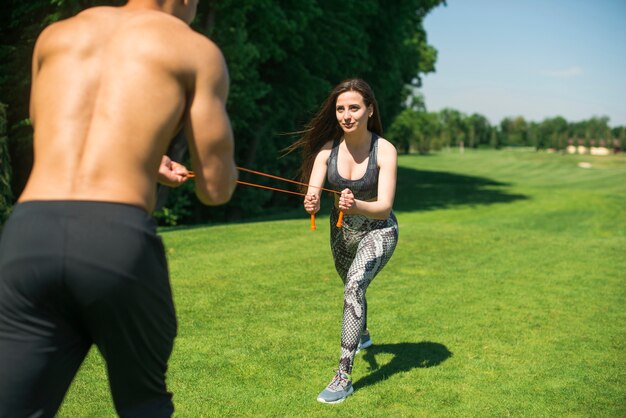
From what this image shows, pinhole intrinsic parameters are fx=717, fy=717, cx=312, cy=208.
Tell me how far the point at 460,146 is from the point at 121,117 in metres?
121

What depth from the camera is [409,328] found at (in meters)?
7.60

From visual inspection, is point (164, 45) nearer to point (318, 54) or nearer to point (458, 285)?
point (458, 285)

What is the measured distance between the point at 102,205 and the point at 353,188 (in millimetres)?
3651

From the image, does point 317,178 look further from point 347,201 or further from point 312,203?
point 347,201

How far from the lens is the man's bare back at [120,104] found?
234 centimetres

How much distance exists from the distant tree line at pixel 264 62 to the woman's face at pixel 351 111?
792 centimetres

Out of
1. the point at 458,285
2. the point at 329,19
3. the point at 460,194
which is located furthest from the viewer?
the point at 460,194

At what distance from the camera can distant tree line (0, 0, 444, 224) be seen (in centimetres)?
1605

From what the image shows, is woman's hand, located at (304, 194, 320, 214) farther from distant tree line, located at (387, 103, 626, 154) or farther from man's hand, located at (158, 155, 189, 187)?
distant tree line, located at (387, 103, 626, 154)

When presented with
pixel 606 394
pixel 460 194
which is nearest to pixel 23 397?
pixel 606 394

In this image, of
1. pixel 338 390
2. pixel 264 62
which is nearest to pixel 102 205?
pixel 338 390

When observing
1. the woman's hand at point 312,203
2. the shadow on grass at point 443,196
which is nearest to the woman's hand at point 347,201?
the woman's hand at point 312,203

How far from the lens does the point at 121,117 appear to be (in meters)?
2.35

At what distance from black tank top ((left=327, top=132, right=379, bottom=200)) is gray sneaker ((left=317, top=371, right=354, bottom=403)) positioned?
144cm
